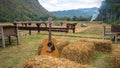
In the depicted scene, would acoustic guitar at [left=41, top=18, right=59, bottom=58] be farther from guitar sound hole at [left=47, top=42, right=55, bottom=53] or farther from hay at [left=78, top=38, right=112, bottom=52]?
hay at [left=78, top=38, right=112, bottom=52]

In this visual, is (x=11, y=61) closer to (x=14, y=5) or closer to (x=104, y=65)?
(x=104, y=65)

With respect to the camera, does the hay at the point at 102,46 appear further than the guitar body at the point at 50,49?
Yes

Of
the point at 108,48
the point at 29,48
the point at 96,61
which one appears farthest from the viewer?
the point at 29,48

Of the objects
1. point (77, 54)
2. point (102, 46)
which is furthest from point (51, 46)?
point (102, 46)

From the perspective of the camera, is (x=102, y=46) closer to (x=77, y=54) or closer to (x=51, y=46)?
(x=77, y=54)

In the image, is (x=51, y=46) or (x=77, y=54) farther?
(x=51, y=46)

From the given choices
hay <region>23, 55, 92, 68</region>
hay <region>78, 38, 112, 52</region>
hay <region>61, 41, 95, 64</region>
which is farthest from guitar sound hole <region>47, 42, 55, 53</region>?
hay <region>78, 38, 112, 52</region>

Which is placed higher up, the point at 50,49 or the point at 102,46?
the point at 50,49

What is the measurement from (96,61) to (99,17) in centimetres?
6467

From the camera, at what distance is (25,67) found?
404 centimetres

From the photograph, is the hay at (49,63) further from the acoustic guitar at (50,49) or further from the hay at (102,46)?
the hay at (102,46)

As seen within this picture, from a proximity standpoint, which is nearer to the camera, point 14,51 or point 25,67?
point 25,67

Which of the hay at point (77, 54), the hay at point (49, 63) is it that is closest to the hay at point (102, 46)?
the hay at point (77, 54)

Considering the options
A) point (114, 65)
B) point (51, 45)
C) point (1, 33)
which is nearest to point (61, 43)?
point (51, 45)
